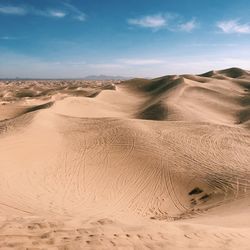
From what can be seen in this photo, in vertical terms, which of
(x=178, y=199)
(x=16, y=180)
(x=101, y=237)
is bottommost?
(x=178, y=199)

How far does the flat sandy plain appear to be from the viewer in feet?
20.3

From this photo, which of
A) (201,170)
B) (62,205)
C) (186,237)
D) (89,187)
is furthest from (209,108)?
(186,237)

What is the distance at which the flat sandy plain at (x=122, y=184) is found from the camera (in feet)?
20.3

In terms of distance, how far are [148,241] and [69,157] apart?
8998 mm

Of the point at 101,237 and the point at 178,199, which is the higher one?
the point at 101,237

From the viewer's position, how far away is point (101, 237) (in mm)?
5969

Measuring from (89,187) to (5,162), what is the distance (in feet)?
11.3

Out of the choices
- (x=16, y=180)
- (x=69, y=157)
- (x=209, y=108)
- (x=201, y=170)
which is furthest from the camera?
(x=209, y=108)

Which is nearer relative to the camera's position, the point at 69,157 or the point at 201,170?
the point at 201,170

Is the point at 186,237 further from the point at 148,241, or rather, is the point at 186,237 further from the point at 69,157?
the point at 69,157

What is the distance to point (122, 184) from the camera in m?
12.5

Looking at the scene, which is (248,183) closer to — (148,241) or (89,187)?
(89,187)

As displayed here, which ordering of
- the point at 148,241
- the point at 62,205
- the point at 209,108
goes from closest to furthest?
the point at 148,241, the point at 62,205, the point at 209,108

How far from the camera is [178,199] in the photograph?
38.0 feet
